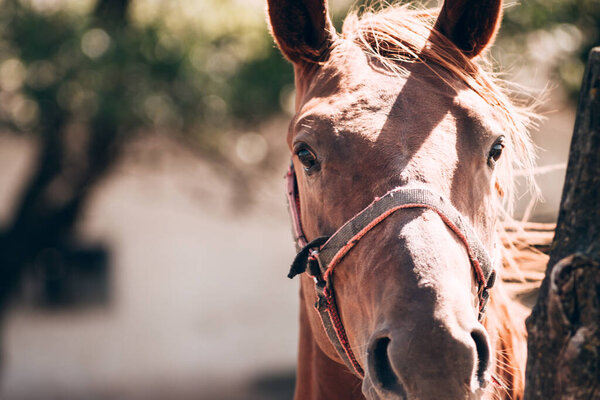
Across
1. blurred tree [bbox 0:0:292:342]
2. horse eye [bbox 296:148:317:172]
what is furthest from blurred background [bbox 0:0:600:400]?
horse eye [bbox 296:148:317:172]

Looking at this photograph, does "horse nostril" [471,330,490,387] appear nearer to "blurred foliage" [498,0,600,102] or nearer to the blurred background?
the blurred background

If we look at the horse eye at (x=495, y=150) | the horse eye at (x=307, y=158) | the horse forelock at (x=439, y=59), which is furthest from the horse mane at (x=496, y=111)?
the horse eye at (x=307, y=158)

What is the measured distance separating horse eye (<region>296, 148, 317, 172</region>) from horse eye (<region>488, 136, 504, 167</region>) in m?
0.49

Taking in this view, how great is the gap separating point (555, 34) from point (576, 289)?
20.6 ft

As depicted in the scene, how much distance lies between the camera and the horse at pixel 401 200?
4.37 feet

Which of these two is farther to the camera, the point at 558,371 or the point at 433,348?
the point at 433,348

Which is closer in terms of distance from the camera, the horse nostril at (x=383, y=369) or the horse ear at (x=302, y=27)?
the horse nostril at (x=383, y=369)

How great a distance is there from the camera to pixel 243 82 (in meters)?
6.29

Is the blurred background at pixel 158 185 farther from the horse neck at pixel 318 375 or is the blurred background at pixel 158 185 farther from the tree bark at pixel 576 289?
the tree bark at pixel 576 289

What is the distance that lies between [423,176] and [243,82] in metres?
4.97

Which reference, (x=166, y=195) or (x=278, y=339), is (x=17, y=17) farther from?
(x=278, y=339)

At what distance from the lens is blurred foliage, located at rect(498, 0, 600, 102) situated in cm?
644

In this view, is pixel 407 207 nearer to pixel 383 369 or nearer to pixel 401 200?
pixel 401 200

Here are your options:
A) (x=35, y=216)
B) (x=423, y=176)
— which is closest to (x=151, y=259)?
(x=35, y=216)
